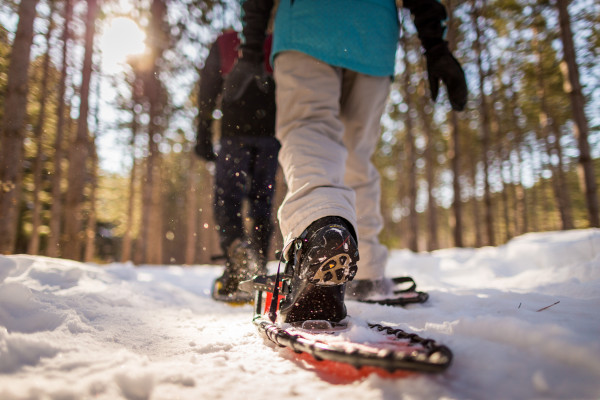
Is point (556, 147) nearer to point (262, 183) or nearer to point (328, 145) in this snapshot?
point (262, 183)

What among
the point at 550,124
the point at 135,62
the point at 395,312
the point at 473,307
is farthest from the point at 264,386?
the point at 550,124

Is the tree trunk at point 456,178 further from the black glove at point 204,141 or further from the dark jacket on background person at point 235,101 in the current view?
the black glove at point 204,141

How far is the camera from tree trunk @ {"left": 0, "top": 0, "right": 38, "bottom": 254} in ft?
9.90

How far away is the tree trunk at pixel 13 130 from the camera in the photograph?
9.90ft

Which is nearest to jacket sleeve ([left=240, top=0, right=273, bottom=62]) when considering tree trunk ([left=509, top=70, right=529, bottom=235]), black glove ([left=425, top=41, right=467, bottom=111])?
black glove ([left=425, top=41, right=467, bottom=111])

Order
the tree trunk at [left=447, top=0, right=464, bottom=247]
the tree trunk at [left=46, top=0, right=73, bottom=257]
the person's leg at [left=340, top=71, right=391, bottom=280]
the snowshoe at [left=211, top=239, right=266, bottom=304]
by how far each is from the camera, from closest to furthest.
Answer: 1. the person's leg at [left=340, top=71, right=391, bottom=280]
2. the snowshoe at [left=211, top=239, right=266, bottom=304]
3. the tree trunk at [left=46, top=0, right=73, bottom=257]
4. the tree trunk at [left=447, top=0, right=464, bottom=247]

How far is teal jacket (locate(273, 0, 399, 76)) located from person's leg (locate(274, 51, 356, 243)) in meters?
0.05

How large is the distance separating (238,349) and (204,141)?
162 centimetres

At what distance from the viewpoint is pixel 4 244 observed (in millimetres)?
3141

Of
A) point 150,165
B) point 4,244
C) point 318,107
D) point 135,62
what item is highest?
point 135,62

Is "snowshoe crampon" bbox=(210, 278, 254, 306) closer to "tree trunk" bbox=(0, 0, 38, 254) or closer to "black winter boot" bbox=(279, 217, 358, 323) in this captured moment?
"black winter boot" bbox=(279, 217, 358, 323)

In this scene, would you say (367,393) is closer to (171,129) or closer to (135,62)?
(135,62)

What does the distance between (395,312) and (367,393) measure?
561mm

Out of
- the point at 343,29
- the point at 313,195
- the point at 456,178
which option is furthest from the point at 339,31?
the point at 456,178
